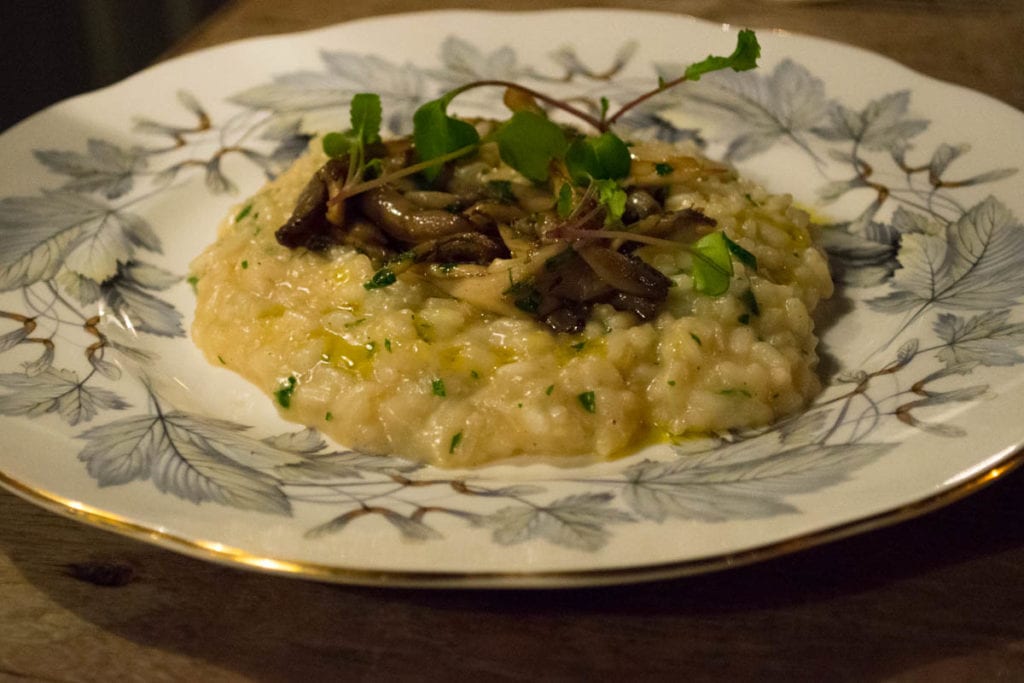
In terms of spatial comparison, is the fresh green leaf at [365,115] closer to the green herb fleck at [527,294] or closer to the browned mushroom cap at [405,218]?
the browned mushroom cap at [405,218]

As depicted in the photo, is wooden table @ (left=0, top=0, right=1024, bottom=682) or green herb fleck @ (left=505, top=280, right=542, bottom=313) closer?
wooden table @ (left=0, top=0, right=1024, bottom=682)

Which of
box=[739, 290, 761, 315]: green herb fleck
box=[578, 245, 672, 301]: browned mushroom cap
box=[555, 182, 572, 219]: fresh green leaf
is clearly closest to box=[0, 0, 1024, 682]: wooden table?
box=[739, 290, 761, 315]: green herb fleck

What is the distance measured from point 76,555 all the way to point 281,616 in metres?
0.56

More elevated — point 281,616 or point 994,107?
point 994,107

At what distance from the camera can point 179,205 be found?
12.0 feet

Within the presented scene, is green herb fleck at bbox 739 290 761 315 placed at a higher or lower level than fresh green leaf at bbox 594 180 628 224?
lower

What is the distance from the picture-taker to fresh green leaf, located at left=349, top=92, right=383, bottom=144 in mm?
3166

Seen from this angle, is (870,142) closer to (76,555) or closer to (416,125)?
(416,125)

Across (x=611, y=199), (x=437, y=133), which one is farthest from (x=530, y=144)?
(x=611, y=199)

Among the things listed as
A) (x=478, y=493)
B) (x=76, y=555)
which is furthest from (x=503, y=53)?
(x=76, y=555)

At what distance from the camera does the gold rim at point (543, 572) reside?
1.80 m

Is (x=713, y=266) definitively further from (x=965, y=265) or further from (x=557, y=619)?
(x=557, y=619)

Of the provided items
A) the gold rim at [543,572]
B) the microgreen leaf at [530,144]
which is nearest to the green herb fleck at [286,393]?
the gold rim at [543,572]

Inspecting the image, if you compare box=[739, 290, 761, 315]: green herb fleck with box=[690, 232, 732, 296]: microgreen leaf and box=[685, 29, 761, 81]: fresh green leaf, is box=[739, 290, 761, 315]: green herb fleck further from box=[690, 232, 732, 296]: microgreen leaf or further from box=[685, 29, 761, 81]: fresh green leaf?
box=[685, 29, 761, 81]: fresh green leaf
